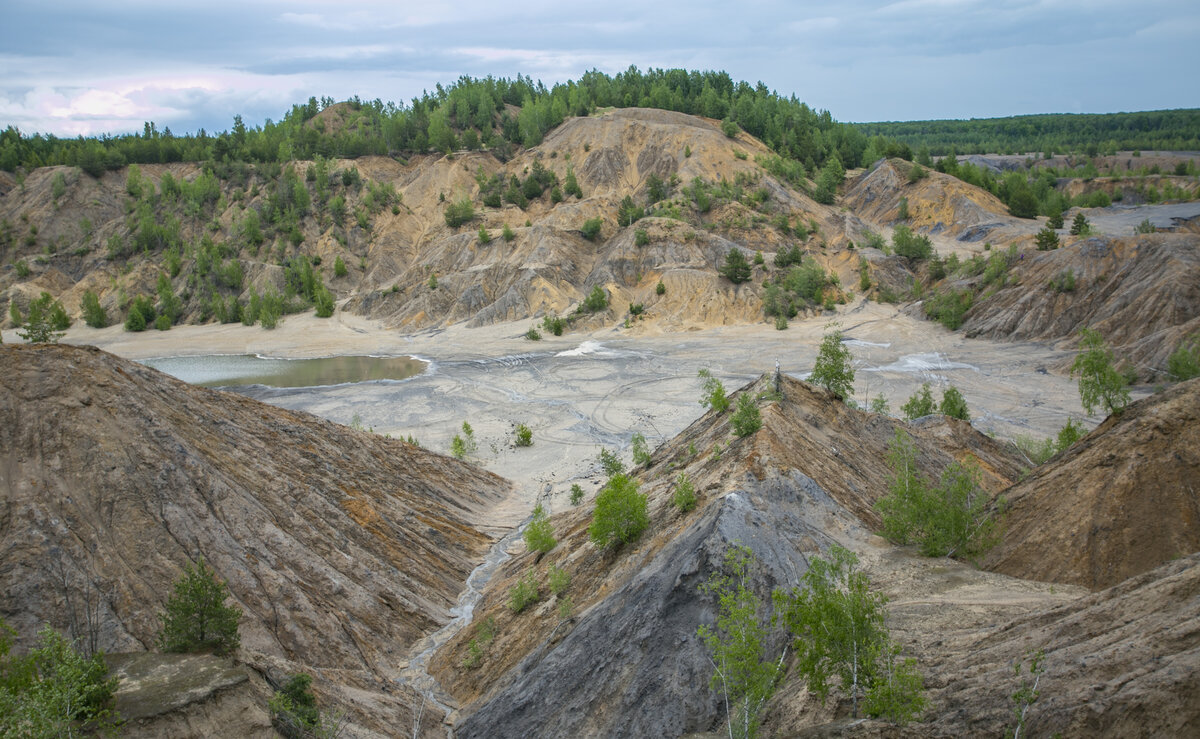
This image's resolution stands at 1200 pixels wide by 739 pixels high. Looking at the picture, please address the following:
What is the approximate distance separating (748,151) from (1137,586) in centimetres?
7598

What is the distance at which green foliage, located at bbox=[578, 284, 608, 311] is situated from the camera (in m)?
60.6

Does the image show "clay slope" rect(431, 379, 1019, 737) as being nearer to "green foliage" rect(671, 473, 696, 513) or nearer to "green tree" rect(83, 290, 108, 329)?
"green foliage" rect(671, 473, 696, 513)

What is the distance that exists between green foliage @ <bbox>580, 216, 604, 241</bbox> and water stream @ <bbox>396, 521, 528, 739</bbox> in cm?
5171

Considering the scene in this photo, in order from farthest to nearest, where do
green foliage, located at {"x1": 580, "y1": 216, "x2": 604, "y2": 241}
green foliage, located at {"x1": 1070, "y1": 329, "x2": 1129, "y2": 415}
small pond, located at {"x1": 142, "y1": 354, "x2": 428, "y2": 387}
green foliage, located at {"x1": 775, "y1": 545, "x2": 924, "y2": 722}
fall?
green foliage, located at {"x1": 580, "y1": 216, "x2": 604, "y2": 241} < small pond, located at {"x1": 142, "y1": 354, "x2": 428, "y2": 387} < green foliage, located at {"x1": 1070, "y1": 329, "x2": 1129, "y2": 415} < green foliage, located at {"x1": 775, "y1": 545, "x2": 924, "y2": 722}

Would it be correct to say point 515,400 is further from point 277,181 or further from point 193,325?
point 277,181

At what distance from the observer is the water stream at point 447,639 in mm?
14398

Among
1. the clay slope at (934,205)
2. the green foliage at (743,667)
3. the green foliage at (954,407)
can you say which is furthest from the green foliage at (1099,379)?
the clay slope at (934,205)

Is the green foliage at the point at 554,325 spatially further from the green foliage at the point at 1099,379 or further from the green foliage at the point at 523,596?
the green foliage at the point at 1099,379

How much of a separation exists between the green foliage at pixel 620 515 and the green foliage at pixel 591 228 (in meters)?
57.2

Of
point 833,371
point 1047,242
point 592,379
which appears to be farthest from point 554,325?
point 833,371

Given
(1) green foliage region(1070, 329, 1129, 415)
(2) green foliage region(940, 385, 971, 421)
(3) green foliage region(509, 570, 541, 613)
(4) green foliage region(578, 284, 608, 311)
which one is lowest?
(3) green foliage region(509, 570, 541, 613)

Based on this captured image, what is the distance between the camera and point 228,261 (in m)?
76.6

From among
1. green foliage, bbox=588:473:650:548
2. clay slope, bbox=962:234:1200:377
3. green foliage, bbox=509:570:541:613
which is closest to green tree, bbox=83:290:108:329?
green foliage, bbox=509:570:541:613

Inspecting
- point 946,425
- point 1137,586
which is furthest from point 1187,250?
point 1137,586
